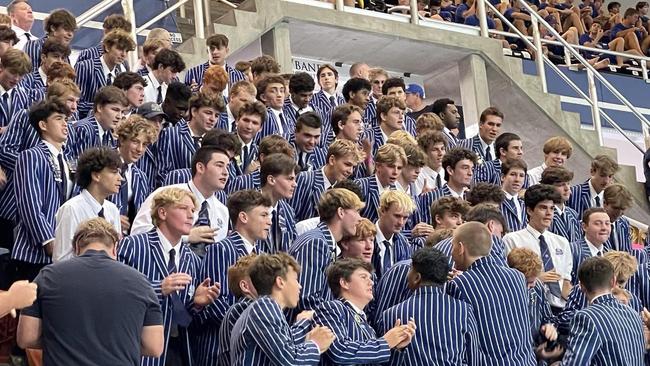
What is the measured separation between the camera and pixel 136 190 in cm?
842

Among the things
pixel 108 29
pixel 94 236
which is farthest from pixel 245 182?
pixel 94 236

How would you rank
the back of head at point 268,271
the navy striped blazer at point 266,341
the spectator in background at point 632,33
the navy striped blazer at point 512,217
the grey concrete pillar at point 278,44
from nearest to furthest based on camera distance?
the navy striped blazer at point 266,341, the back of head at point 268,271, the navy striped blazer at point 512,217, the grey concrete pillar at point 278,44, the spectator in background at point 632,33

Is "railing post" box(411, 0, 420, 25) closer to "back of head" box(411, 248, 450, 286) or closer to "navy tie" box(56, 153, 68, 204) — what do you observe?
"navy tie" box(56, 153, 68, 204)

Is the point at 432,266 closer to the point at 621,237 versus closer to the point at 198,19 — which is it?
the point at 621,237

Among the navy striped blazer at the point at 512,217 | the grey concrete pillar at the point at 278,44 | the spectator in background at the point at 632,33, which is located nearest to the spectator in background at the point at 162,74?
the navy striped blazer at the point at 512,217

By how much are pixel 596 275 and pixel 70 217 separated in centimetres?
311

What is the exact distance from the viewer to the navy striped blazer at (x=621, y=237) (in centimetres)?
1047

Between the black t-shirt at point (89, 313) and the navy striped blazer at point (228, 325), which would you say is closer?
the black t-shirt at point (89, 313)

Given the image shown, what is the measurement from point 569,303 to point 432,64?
7.20 m

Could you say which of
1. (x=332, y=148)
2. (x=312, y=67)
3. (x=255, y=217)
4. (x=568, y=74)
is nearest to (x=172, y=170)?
(x=332, y=148)

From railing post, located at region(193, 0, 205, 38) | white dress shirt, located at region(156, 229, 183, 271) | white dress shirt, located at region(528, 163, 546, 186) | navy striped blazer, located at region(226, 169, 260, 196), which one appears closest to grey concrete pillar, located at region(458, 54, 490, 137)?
white dress shirt, located at region(528, 163, 546, 186)

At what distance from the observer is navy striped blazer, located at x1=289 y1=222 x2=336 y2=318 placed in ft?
24.1

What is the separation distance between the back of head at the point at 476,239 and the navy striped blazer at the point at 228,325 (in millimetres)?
1403

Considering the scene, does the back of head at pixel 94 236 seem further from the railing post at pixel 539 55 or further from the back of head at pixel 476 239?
the railing post at pixel 539 55
